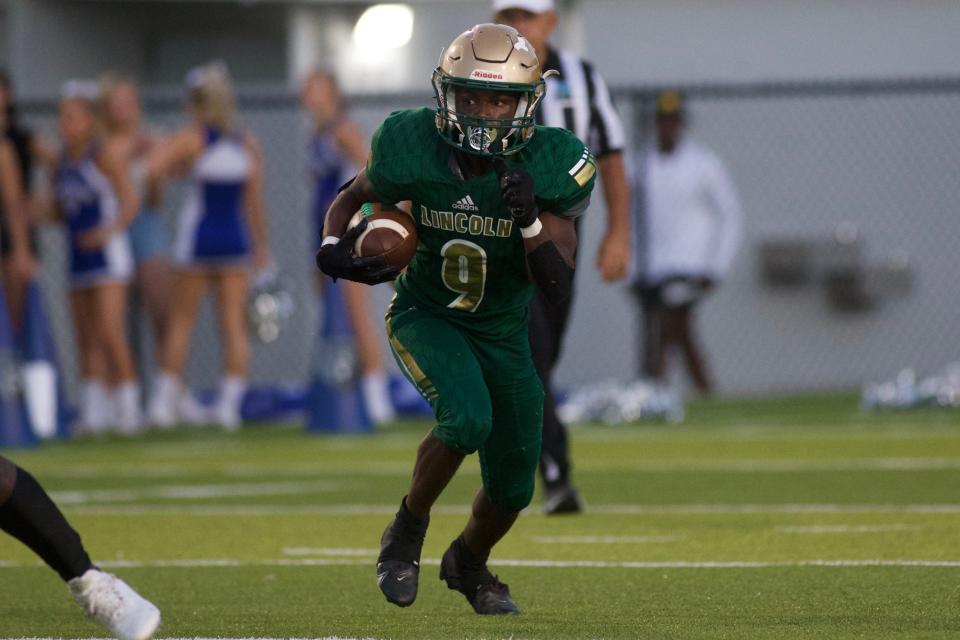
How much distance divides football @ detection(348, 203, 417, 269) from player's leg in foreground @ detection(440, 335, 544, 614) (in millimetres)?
339

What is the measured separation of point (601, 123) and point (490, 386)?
9.02 feet

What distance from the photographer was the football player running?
5211 millimetres

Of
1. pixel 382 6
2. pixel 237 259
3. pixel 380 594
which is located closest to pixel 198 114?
pixel 237 259

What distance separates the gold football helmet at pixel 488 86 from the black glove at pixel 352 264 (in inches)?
14.2

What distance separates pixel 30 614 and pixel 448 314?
54.9 inches

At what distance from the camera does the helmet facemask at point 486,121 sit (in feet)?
17.1

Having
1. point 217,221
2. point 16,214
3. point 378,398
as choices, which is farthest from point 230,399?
point 16,214

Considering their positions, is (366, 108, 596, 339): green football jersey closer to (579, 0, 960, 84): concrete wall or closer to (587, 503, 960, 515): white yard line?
(587, 503, 960, 515): white yard line

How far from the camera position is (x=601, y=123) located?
7895mm

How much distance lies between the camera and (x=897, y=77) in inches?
656

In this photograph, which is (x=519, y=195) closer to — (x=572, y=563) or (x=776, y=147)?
(x=572, y=563)

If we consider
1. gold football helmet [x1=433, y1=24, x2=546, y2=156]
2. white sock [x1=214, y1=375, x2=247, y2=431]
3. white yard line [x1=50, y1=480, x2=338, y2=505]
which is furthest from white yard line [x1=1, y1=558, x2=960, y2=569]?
white sock [x1=214, y1=375, x2=247, y2=431]

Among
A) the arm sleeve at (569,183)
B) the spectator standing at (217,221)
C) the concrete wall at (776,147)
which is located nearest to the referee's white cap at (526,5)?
the arm sleeve at (569,183)

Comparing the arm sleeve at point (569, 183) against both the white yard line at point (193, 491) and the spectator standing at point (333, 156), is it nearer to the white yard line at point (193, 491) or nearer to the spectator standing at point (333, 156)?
the white yard line at point (193, 491)
